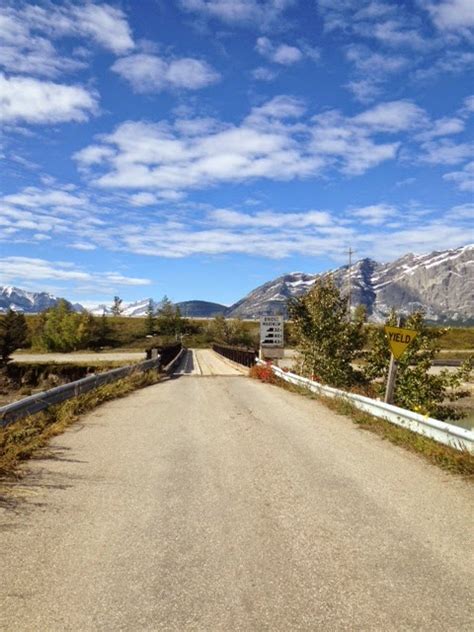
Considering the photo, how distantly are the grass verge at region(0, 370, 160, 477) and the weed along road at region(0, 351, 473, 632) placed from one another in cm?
33

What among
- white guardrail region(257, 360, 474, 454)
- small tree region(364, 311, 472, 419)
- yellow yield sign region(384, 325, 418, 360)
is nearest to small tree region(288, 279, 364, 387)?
small tree region(364, 311, 472, 419)

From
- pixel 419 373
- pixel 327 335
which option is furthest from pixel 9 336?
pixel 419 373

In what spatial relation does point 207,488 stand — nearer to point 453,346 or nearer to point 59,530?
point 59,530

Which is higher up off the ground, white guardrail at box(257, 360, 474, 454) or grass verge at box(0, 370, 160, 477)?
white guardrail at box(257, 360, 474, 454)

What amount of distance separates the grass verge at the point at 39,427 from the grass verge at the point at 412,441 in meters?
5.98

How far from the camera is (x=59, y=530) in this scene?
4895 millimetres

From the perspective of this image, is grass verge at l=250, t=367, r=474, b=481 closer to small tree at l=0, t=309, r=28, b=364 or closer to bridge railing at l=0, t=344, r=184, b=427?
bridge railing at l=0, t=344, r=184, b=427

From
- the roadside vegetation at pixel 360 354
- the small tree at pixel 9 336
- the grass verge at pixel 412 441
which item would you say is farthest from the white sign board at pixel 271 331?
the small tree at pixel 9 336

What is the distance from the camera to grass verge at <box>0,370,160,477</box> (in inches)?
295

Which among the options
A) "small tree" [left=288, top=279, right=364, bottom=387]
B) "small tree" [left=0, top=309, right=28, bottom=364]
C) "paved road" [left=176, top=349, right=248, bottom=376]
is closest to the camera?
A: "small tree" [left=288, top=279, right=364, bottom=387]

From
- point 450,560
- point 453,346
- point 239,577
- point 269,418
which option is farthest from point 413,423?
point 453,346

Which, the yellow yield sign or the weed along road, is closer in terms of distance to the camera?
the weed along road

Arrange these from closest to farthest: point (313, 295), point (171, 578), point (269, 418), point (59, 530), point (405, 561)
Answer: point (171, 578)
point (405, 561)
point (59, 530)
point (269, 418)
point (313, 295)

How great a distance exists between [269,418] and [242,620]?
866 cm
